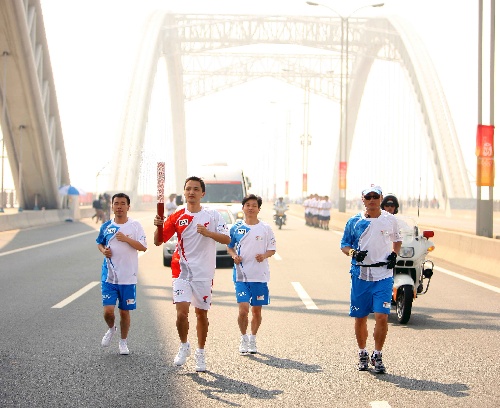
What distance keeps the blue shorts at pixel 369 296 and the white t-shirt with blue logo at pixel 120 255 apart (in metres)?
1.97

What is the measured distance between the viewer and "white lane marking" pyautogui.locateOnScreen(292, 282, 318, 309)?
37.9 ft

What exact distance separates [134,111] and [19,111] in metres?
27.9

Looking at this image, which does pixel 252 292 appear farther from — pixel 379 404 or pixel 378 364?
pixel 379 404

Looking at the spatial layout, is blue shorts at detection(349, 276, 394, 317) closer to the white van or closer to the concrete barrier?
the concrete barrier

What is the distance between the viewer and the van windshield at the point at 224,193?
26.4 metres

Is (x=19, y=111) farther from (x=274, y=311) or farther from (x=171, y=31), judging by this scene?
(x=171, y=31)

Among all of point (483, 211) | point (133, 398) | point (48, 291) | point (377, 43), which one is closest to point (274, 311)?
point (48, 291)

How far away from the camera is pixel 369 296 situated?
722cm

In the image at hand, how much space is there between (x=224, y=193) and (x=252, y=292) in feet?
Answer: 61.0

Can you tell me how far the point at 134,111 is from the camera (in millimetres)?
64375

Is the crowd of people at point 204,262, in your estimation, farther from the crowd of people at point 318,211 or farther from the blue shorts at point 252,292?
the crowd of people at point 318,211

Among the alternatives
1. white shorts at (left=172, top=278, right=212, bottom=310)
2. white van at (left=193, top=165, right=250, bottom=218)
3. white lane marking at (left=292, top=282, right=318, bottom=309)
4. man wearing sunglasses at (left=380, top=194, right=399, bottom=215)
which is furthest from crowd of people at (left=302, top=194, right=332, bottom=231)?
white shorts at (left=172, top=278, right=212, bottom=310)

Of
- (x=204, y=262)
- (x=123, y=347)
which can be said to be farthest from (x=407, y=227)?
(x=123, y=347)

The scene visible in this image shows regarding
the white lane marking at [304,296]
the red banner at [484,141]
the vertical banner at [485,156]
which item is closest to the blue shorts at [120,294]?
the white lane marking at [304,296]
